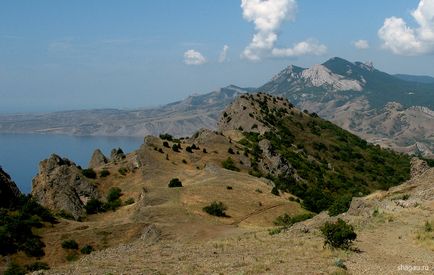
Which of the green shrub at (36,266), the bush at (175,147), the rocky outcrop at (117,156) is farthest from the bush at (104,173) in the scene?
the green shrub at (36,266)

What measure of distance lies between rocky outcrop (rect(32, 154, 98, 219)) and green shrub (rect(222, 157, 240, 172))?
88.6 ft

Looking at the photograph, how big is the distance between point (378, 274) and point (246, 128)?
410 ft

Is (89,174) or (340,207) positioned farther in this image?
(89,174)

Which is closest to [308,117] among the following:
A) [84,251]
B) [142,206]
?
[142,206]

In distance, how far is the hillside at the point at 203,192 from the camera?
34156mm

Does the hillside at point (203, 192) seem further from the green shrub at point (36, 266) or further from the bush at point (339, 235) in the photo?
the green shrub at point (36, 266)

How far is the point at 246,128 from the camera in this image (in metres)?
148

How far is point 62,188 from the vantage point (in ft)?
247

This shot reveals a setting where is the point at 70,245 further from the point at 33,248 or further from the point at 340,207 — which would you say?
the point at 340,207

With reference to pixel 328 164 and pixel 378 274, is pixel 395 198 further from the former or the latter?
pixel 328 164

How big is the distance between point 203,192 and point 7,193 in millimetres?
24996

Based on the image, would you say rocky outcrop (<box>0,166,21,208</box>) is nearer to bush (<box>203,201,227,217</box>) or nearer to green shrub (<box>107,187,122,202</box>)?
green shrub (<box>107,187,122,202</box>)

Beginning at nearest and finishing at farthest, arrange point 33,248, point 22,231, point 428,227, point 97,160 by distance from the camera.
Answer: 1. point 428,227
2. point 33,248
3. point 22,231
4. point 97,160

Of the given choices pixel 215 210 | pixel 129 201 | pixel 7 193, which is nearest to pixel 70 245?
pixel 215 210
